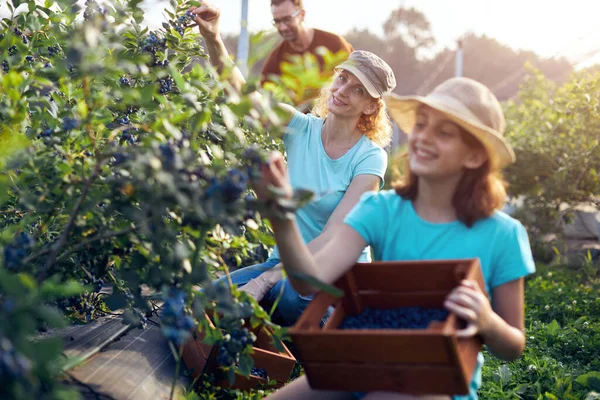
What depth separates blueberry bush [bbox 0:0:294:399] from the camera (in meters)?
1.25

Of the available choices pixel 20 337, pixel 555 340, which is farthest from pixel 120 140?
pixel 555 340

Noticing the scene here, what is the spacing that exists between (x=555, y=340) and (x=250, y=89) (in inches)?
108

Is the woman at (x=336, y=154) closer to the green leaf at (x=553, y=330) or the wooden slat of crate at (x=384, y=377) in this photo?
the wooden slat of crate at (x=384, y=377)

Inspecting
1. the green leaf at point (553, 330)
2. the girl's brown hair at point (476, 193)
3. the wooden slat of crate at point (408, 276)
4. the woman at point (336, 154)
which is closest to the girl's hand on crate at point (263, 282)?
the woman at point (336, 154)

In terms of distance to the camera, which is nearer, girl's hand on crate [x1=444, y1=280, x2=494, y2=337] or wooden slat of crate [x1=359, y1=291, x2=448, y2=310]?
girl's hand on crate [x1=444, y1=280, x2=494, y2=337]

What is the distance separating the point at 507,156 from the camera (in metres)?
1.83

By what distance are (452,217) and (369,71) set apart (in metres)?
1.17

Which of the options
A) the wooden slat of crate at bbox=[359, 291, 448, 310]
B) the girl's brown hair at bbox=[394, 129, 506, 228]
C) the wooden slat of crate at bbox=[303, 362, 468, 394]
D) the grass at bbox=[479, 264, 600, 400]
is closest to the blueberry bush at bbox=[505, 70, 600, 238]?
the grass at bbox=[479, 264, 600, 400]

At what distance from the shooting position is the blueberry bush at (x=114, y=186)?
1.25 m

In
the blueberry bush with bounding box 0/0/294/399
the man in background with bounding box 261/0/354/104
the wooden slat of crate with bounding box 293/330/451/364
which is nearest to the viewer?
the blueberry bush with bounding box 0/0/294/399

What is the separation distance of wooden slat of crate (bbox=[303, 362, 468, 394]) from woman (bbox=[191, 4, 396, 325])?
1.17m

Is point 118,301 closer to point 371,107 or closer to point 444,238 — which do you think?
point 444,238

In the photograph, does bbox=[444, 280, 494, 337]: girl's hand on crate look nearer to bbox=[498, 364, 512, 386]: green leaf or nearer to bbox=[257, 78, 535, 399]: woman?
bbox=[257, 78, 535, 399]: woman

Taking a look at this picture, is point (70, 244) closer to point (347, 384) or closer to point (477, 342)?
point (347, 384)
